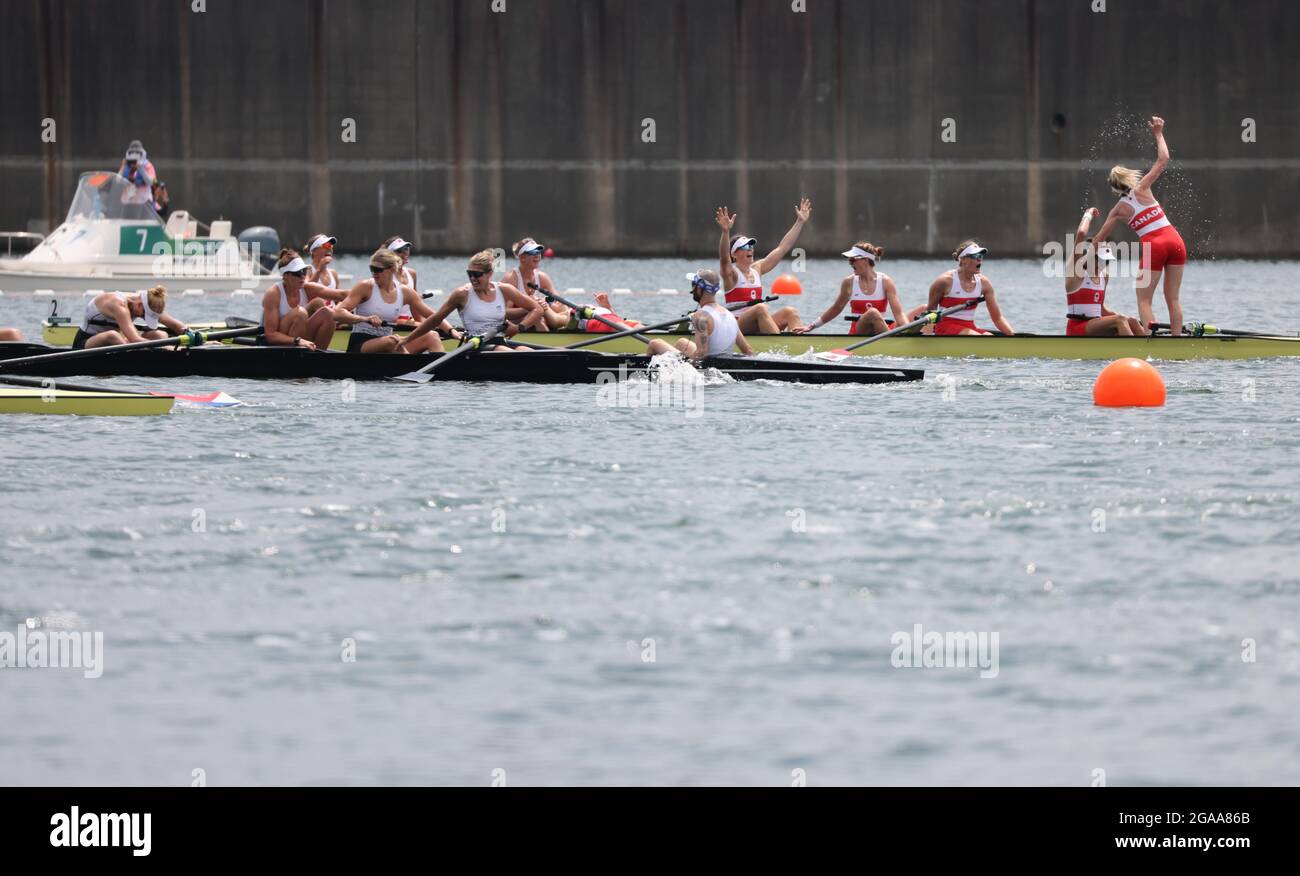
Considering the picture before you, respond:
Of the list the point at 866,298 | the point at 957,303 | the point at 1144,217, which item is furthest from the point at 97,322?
the point at 1144,217

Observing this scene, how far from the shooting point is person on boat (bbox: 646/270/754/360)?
15.9 metres

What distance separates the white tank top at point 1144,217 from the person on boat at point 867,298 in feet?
7.71

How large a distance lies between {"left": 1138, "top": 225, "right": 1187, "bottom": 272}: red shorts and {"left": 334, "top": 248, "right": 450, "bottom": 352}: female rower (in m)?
6.67

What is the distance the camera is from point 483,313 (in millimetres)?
17328

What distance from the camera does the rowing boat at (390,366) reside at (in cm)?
1634

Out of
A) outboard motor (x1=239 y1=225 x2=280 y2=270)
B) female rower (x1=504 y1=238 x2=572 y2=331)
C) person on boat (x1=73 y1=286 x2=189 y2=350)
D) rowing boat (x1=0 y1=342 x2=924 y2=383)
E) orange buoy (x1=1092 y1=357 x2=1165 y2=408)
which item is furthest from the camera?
outboard motor (x1=239 y1=225 x2=280 y2=270)

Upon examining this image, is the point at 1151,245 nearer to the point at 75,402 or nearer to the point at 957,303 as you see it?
the point at 957,303

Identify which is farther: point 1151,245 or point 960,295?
point 960,295

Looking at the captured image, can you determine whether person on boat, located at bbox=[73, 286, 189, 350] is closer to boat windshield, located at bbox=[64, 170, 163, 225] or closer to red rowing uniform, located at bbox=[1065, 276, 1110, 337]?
red rowing uniform, located at bbox=[1065, 276, 1110, 337]

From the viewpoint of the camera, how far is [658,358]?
54.0 feet

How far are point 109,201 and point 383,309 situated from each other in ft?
58.0

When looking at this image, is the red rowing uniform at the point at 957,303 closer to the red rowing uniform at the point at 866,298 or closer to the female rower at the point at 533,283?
the red rowing uniform at the point at 866,298

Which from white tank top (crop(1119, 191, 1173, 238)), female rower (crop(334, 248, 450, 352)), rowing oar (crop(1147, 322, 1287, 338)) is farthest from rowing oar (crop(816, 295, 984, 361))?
female rower (crop(334, 248, 450, 352))

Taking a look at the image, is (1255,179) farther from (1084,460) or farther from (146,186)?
(1084,460)
